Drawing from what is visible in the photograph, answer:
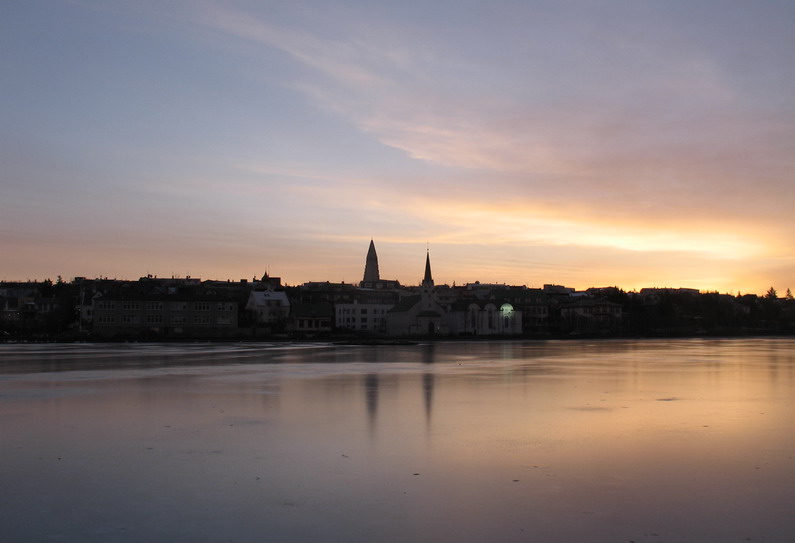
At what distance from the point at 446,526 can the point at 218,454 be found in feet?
17.9

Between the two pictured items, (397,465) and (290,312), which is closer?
(397,465)

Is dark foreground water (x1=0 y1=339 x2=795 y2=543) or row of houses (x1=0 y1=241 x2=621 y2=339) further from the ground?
row of houses (x1=0 y1=241 x2=621 y2=339)

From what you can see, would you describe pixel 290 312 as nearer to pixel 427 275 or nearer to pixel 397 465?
pixel 427 275

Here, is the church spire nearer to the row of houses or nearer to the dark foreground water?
the row of houses

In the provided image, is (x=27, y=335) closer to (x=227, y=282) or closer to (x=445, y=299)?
(x=227, y=282)

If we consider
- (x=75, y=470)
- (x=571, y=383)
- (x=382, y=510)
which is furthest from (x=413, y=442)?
(x=571, y=383)

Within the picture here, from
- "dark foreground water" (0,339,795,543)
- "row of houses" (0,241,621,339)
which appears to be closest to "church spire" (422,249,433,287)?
"row of houses" (0,241,621,339)

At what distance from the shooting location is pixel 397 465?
11.8 metres

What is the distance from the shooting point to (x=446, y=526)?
8.52 m

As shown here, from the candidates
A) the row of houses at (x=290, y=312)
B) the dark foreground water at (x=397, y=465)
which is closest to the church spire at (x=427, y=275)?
the row of houses at (x=290, y=312)

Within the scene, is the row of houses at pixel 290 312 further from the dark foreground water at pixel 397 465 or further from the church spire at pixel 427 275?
the dark foreground water at pixel 397 465

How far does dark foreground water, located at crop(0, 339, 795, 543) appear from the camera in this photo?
8523 millimetres

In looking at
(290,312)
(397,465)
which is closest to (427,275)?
(290,312)

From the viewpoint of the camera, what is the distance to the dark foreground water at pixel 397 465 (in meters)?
8.52
